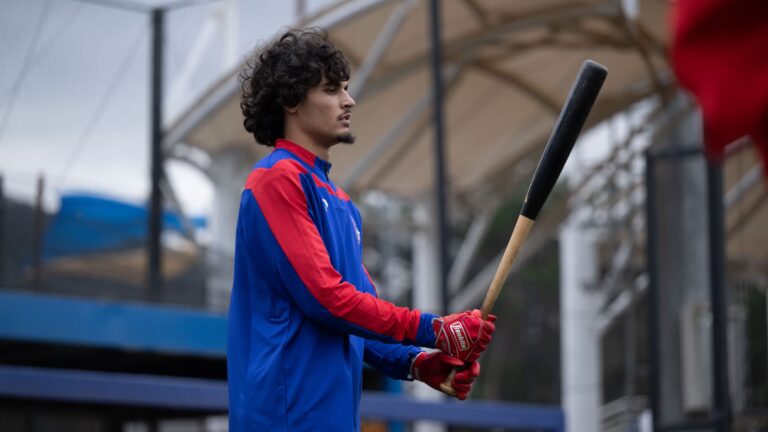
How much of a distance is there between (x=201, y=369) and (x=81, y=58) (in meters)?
4.33

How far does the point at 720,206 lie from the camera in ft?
44.2

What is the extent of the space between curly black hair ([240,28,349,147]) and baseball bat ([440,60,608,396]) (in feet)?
2.36

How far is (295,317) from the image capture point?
4012mm

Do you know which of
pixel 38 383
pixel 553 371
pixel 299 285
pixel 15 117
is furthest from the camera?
pixel 553 371

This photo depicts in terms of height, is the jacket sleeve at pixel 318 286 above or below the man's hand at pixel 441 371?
above

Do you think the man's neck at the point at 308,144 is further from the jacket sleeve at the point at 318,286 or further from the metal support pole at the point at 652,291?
the metal support pole at the point at 652,291

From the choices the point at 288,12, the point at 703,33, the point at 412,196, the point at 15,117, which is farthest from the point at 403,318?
the point at 412,196

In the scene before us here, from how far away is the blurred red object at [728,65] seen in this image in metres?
2.04

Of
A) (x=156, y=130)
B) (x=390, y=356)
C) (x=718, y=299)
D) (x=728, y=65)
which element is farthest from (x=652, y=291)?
(x=728, y=65)

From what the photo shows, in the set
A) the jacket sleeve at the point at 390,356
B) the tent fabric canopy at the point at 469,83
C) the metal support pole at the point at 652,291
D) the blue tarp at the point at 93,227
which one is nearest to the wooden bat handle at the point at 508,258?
the jacket sleeve at the point at 390,356

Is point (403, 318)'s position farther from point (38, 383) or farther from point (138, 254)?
point (138, 254)

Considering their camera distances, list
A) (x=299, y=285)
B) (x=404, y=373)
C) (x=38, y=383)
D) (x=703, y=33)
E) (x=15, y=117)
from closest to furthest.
→ (x=703, y=33) < (x=299, y=285) < (x=404, y=373) < (x=38, y=383) < (x=15, y=117)

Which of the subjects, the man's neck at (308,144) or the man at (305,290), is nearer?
the man at (305,290)

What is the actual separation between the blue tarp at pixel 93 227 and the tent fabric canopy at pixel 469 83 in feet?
7.44
